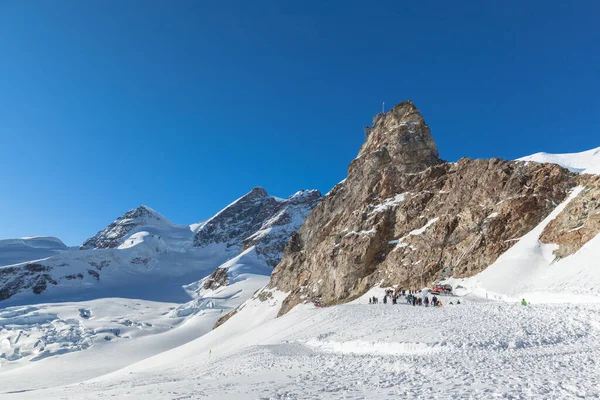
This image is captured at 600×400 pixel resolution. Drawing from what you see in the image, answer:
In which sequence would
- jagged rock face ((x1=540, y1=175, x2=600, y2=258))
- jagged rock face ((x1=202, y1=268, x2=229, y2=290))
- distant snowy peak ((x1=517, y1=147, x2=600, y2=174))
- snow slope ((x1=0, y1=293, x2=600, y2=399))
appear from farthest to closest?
jagged rock face ((x1=202, y1=268, x2=229, y2=290)), distant snowy peak ((x1=517, y1=147, x2=600, y2=174)), jagged rock face ((x1=540, y1=175, x2=600, y2=258)), snow slope ((x1=0, y1=293, x2=600, y2=399))

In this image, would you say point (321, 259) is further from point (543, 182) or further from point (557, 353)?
point (557, 353)

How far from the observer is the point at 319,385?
520 inches

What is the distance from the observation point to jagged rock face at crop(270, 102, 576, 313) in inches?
1748

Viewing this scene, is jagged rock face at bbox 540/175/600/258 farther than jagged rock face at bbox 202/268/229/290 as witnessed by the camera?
No

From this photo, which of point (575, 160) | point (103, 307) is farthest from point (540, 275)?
point (103, 307)

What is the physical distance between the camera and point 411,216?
56188 millimetres

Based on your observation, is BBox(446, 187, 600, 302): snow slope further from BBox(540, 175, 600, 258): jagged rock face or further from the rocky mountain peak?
the rocky mountain peak

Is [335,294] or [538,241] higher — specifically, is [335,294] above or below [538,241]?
below

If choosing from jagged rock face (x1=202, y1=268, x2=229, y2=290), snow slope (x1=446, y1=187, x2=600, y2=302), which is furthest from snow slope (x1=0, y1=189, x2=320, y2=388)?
snow slope (x1=446, y1=187, x2=600, y2=302)

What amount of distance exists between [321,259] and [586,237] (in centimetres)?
4004

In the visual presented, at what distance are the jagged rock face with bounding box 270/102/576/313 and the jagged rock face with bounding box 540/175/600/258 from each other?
399 cm

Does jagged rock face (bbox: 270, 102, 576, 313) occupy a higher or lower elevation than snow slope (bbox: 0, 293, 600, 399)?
higher

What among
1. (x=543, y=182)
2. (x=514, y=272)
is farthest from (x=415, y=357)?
(x=543, y=182)

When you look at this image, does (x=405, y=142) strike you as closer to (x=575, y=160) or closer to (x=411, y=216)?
(x=411, y=216)
